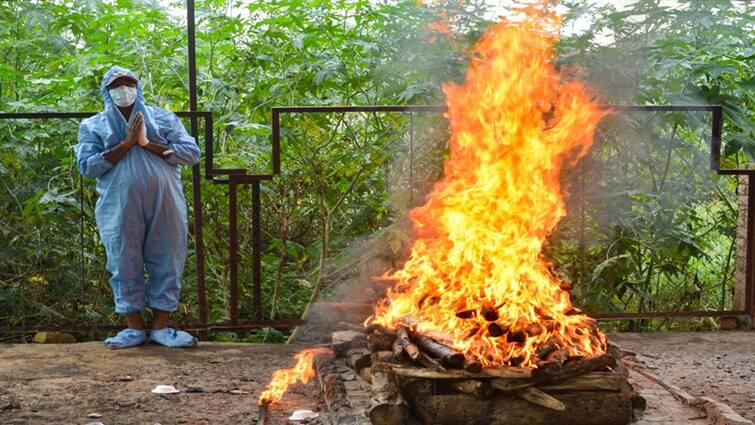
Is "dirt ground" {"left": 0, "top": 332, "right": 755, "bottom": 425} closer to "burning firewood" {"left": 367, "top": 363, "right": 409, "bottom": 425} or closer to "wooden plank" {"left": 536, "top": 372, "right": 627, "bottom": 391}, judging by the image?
"burning firewood" {"left": 367, "top": 363, "right": 409, "bottom": 425}

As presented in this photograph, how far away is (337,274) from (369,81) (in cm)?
136

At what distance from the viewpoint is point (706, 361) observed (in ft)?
16.9

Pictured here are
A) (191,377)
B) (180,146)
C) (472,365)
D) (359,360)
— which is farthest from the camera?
(180,146)

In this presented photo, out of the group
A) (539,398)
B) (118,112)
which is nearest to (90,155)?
(118,112)

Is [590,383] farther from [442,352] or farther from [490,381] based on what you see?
[442,352]

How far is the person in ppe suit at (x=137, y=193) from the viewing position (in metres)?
5.27

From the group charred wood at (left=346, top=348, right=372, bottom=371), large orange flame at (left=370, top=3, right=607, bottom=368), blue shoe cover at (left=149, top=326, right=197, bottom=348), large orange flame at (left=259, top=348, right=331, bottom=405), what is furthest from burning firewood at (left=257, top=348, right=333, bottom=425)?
blue shoe cover at (left=149, top=326, right=197, bottom=348)

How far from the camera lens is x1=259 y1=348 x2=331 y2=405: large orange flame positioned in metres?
4.29

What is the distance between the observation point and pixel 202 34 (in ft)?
20.9

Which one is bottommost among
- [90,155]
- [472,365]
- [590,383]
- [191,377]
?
[191,377]

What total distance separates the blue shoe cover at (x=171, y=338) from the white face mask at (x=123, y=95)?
1.37 meters

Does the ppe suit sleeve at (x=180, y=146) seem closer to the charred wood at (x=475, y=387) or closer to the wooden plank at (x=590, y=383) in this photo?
the charred wood at (x=475, y=387)

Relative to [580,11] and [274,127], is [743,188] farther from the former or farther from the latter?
[274,127]

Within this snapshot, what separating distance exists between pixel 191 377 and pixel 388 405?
58.1 inches
